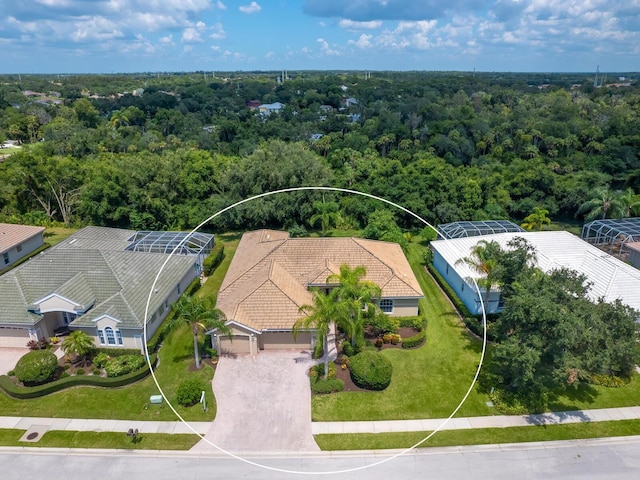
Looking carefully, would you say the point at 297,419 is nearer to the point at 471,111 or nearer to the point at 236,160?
the point at 236,160

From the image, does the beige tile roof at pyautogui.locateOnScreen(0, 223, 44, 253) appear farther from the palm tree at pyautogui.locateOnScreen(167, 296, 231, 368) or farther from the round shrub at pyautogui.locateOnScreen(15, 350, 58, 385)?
the palm tree at pyautogui.locateOnScreen(167, 296, 231, 368)

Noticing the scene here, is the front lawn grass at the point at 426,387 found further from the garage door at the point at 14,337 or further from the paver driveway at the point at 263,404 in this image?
the garage door at the point at 14,337

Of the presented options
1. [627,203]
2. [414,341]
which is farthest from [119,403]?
[627,203]

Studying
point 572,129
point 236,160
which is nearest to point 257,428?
point 236,160

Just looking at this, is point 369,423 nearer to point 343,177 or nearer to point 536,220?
point 536,220

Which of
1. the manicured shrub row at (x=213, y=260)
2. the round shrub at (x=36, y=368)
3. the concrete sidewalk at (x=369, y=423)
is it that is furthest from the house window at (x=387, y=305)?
the round shrub at (x=36, y=368)
